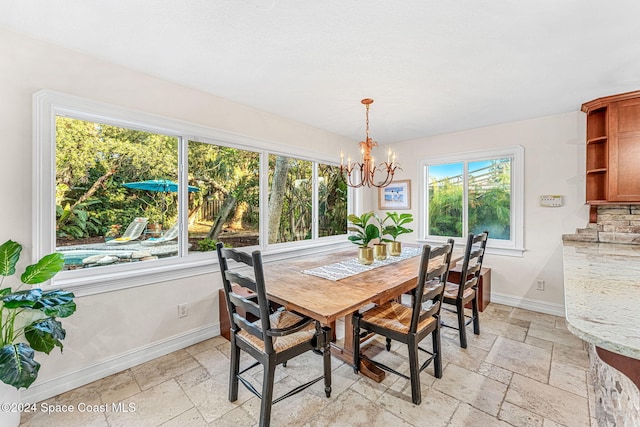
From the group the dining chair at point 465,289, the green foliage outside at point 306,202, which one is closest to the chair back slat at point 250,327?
the dining chair at point 465,289

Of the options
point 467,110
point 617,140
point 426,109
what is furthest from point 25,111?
point 617,140

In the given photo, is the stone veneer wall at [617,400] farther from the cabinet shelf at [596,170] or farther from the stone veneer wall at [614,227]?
the cabinet shelf at [596,170]

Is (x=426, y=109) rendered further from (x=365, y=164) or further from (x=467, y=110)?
(x=365, y=164)

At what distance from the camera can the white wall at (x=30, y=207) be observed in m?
1.76

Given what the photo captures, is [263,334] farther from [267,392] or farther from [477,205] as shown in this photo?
[477,205]

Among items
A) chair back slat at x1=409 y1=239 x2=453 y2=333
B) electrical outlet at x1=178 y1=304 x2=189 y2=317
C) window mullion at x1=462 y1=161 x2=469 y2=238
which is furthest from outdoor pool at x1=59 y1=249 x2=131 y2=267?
window mullion at x1=462 y1=161 x2=469 y2=238

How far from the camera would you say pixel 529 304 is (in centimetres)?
338

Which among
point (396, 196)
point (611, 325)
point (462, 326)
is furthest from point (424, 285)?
point (396, 196)

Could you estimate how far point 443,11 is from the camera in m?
1.54

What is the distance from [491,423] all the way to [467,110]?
113 inches

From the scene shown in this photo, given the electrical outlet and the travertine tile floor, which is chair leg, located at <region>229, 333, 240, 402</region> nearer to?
the travertine tile floor

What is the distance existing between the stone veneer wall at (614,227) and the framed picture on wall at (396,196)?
1.97 metres

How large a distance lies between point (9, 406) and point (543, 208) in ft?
16.2

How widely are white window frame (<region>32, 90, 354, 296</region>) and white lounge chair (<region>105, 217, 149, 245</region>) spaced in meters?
0.21
